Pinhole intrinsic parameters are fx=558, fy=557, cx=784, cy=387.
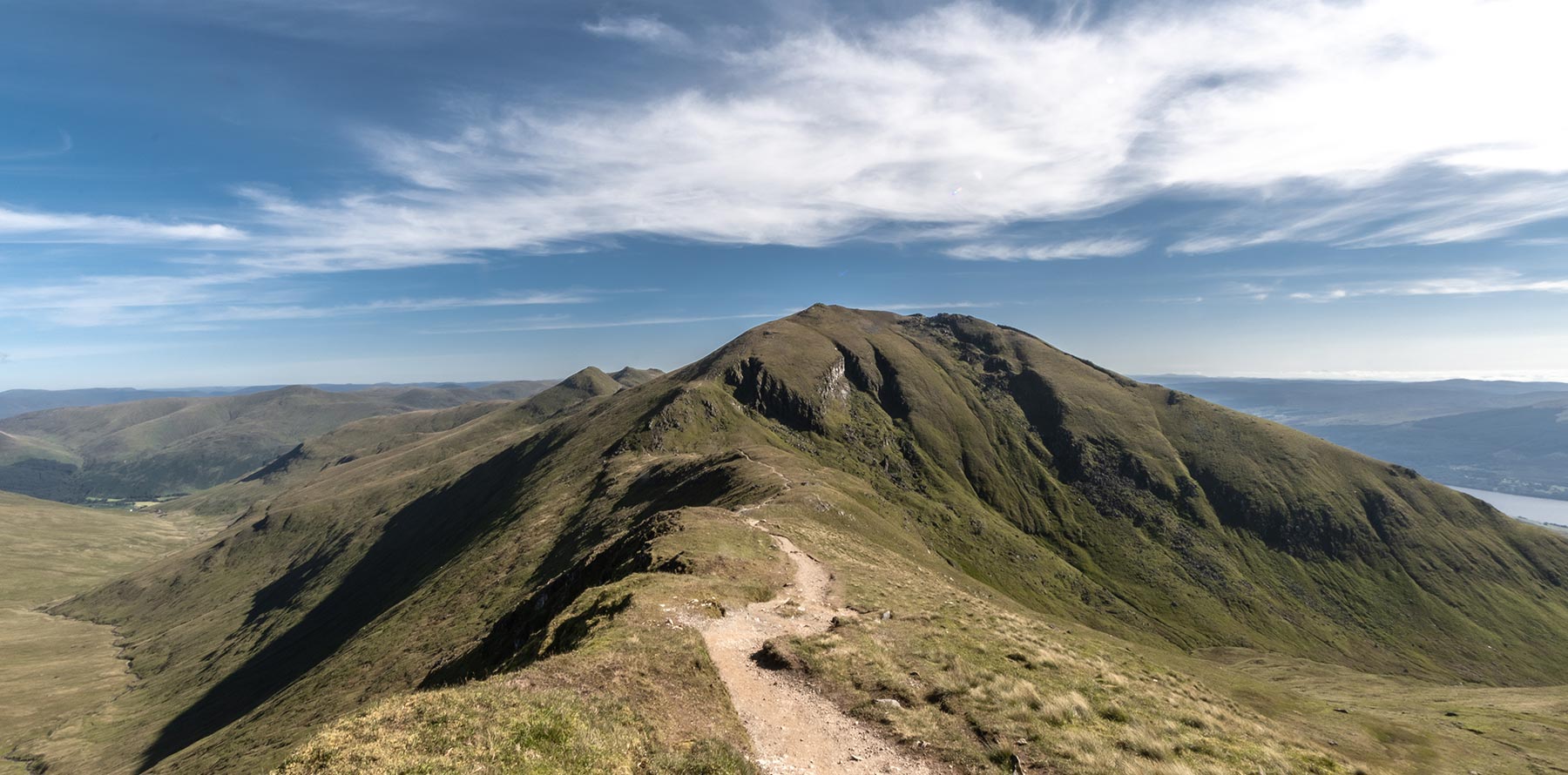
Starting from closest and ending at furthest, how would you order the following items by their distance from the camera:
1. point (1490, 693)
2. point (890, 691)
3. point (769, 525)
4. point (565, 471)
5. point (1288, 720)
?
point (890, 691) → point (1288, 720) → point (769, 525) → point (1490, 693) → point (565, 471)

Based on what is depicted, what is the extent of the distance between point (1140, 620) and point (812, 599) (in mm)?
179698

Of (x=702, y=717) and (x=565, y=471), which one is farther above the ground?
(x=702, y=717)

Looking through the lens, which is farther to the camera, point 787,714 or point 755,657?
point 755,657

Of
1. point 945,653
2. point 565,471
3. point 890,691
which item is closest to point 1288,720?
point 945,653

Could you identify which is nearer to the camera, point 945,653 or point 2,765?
point 945,653

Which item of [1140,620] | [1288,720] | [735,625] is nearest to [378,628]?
[735,625]

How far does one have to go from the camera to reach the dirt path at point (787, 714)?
1942cm

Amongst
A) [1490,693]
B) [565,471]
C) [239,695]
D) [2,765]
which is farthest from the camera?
[565,471]

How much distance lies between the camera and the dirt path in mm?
19422

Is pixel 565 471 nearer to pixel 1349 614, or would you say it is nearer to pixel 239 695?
pixel 239 695

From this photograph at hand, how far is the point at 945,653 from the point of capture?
2955 centimetres

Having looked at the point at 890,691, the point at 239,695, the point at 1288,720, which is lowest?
the point at 239,695

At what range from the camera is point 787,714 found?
22.9 meters

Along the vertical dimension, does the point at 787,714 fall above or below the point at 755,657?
above
